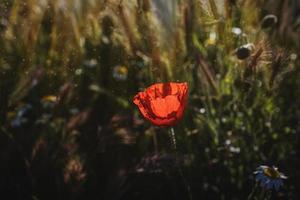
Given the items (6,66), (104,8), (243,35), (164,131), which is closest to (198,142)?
(164,131)

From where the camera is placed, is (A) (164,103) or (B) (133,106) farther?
(B) (133,106)

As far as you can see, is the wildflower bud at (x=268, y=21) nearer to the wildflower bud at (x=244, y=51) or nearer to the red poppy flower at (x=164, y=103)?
the wildflower bud at (x=244, y=51)

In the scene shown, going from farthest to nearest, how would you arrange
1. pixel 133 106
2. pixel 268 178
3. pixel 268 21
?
pixel 133 106
pixel 268 21
pixel 268 178

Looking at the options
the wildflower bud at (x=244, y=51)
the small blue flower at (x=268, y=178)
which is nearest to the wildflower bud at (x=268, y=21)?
the wildflower bud at (x=244, y=51)

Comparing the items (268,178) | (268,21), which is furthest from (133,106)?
(268,178)

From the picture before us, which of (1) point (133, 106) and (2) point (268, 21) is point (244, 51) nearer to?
(2) point (268, 21)

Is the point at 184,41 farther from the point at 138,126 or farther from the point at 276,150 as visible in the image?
the point at 276,150
